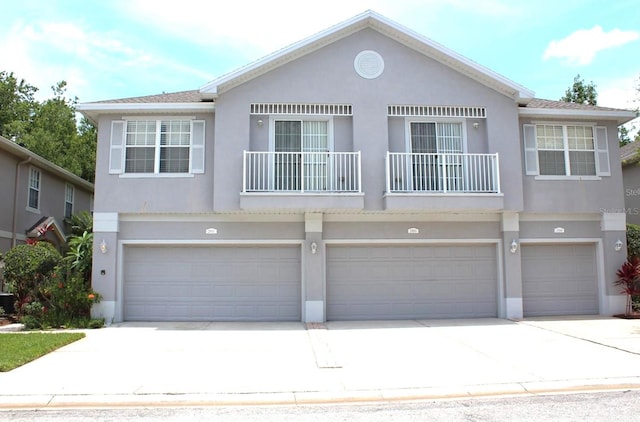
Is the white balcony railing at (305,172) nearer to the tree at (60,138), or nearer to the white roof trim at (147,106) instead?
the white roof trim at (147,106)

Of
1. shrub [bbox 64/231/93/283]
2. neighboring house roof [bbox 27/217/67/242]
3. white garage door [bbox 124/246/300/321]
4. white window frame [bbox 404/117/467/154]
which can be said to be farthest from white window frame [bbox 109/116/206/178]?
neighboring house roof [bbox 27/217/67/242]

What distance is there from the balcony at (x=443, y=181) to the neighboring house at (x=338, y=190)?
4cm

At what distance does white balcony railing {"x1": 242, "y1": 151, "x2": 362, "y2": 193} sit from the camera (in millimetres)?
13836

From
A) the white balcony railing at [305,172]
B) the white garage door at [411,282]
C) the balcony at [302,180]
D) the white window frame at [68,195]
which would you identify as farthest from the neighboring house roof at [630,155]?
the white window frame at [68,195]

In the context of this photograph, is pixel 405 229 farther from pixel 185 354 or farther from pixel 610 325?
pixel 185 354

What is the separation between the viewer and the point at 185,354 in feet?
32.1

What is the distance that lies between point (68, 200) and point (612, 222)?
20230 millimetres

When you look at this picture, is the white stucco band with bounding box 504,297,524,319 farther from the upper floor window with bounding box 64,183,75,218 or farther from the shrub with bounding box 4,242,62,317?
the upper floor window with bounding box 64,183,75,218

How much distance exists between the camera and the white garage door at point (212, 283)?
14.3 metres

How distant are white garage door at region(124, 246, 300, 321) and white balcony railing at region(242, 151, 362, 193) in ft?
6.02

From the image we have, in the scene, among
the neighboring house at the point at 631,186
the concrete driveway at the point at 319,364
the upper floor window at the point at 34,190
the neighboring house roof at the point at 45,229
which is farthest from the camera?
the neighboring house at the point at 631,186

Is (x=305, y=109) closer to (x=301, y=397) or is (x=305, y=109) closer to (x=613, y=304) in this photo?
(x=301, y=397)

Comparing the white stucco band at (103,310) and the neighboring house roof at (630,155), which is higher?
the neighboring house roof at (630,155)

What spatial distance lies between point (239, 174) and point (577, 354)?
8.70 meters
